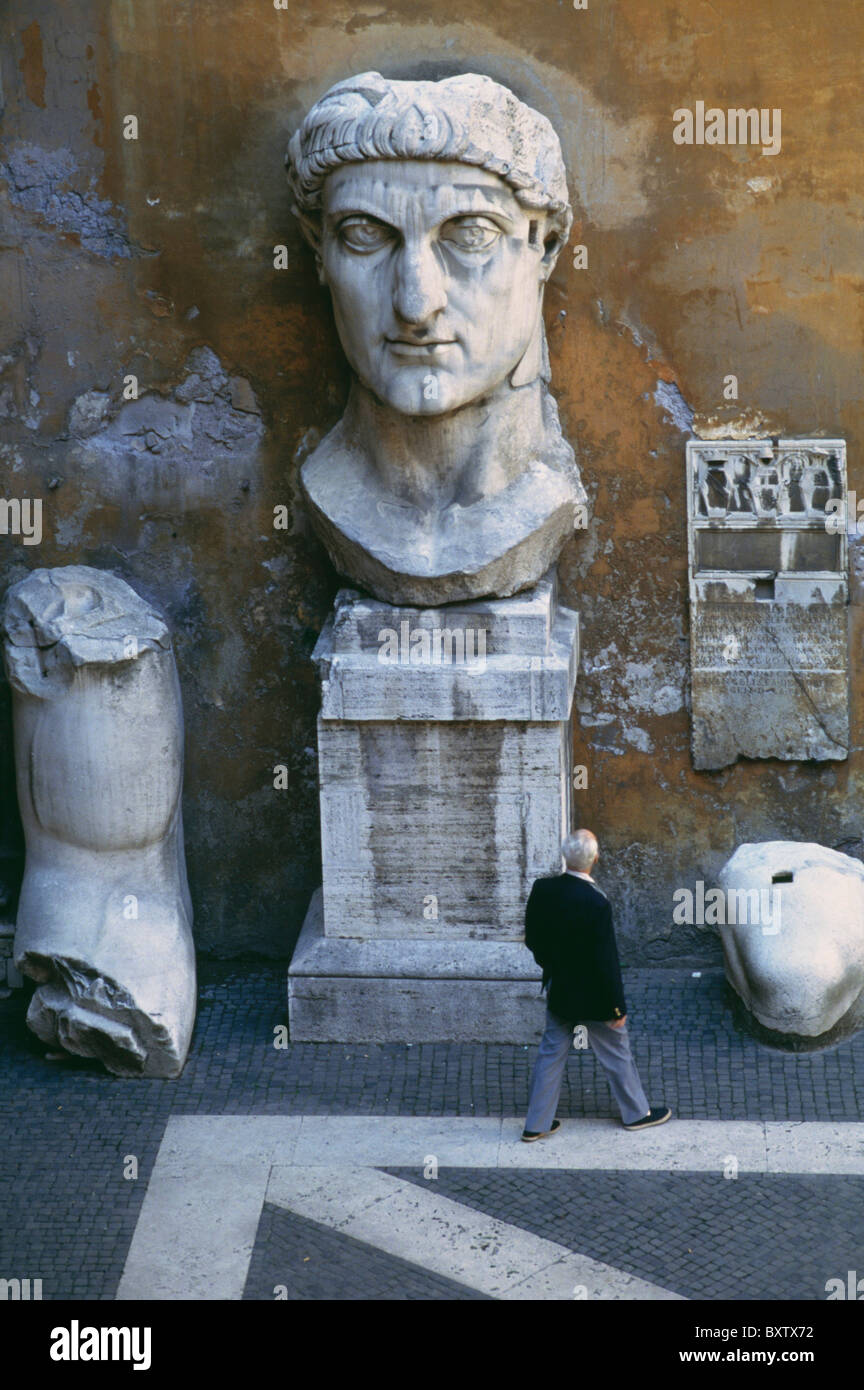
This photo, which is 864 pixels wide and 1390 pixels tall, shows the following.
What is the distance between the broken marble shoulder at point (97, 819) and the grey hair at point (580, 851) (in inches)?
62.6

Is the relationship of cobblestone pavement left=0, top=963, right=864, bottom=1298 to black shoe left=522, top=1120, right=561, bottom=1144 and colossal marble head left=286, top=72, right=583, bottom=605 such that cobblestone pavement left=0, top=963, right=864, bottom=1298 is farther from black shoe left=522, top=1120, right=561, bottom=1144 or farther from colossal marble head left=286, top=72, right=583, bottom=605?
colossal marble head left=286, top=72, right=583, bottom=605

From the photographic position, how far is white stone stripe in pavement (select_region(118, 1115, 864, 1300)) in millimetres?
5746

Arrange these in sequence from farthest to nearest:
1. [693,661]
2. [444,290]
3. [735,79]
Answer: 1. [693,661]
2. [735,79]
3. [444,290]

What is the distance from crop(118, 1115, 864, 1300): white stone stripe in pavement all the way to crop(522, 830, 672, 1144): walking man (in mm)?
115

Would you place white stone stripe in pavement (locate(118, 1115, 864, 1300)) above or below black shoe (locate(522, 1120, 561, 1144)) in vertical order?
below

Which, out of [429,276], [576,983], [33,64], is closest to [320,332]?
[429,276]

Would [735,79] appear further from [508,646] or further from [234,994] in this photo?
[234,994]

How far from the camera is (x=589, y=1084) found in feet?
21.2

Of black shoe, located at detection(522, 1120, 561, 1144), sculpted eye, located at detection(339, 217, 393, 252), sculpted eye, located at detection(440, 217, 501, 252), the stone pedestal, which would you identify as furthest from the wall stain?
black shoe, located at detection(522, 1120, 561, 1144)

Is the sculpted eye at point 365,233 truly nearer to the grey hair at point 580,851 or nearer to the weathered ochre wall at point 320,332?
the weathered ochre wall at point 320,332

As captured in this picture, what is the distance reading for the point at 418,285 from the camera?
20.3ft

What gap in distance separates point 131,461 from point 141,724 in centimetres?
106

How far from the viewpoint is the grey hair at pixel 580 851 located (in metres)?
6.00

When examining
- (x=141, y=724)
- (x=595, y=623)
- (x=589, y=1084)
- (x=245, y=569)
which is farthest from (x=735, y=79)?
(x=589, y=1084)
